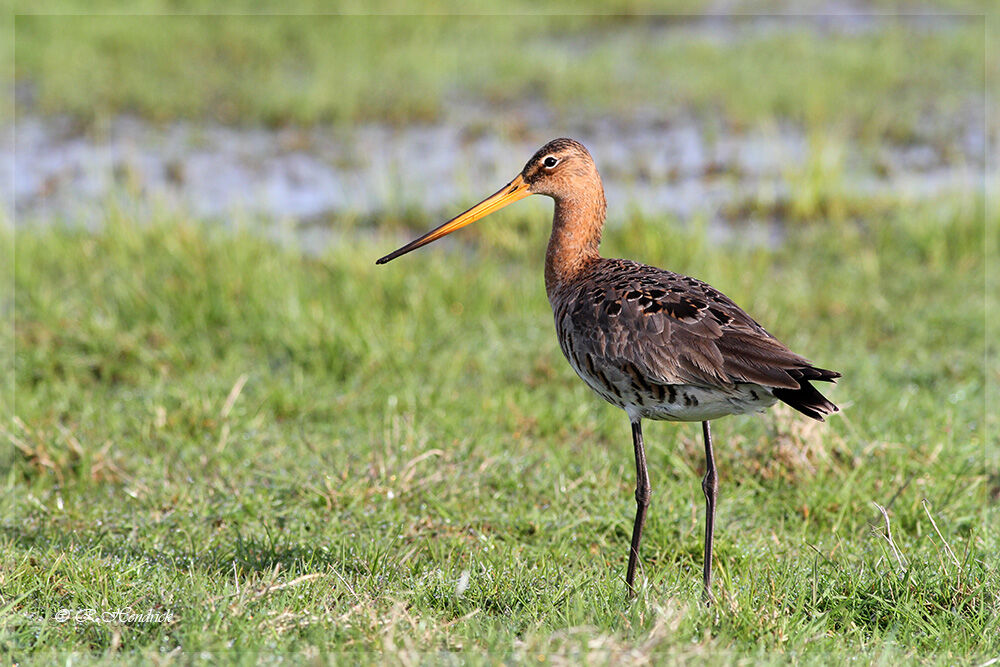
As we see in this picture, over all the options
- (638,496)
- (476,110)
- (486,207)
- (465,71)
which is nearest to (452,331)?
(486,207)

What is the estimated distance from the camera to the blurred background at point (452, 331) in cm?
354

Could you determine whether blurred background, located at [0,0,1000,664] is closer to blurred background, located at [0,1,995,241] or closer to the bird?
blurred background, located at [0,1,995,241]

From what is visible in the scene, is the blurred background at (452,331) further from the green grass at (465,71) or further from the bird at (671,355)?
the bird at (671,355)

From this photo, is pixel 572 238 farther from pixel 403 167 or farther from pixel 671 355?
pixel 403 167

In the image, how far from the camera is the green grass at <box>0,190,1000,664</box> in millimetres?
3287

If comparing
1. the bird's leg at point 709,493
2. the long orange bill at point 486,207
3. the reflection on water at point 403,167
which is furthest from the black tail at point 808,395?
the reflection on water at point 403,167

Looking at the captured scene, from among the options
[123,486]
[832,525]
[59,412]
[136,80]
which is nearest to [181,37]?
[136,80]

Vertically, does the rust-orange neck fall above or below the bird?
above

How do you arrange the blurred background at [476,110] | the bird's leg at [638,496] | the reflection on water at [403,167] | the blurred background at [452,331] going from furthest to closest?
the blurred background at [476,110] → the reflection on water at [403,167] → the bird's leg at [638,496] → the blurred background at [452,331]

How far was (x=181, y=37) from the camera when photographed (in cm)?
1198

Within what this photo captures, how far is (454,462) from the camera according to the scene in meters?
4.78

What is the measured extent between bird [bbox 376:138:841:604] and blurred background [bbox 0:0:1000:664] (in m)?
0.54

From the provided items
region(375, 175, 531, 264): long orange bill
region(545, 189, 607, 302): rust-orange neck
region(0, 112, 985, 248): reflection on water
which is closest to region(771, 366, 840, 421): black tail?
region(545, 189, 607, 302): rust-orange neck

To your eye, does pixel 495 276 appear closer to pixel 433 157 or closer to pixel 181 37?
pixel 433 157
